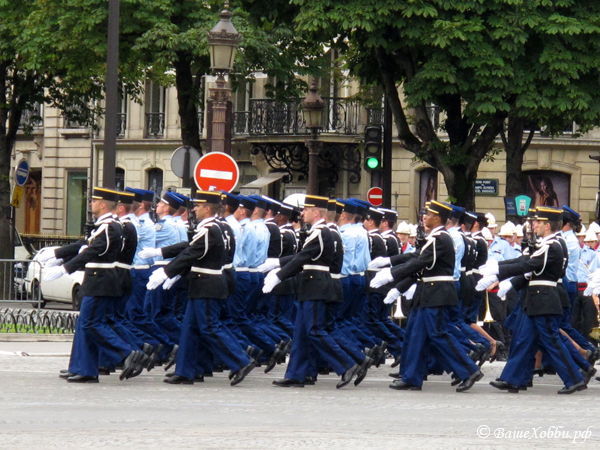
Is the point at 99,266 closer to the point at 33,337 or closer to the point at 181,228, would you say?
the point at 181,228

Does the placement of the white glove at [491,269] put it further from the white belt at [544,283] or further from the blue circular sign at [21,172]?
the blue circular sign at [21,172]

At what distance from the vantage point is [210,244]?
1355cm

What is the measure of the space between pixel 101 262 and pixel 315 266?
2165 millimetres

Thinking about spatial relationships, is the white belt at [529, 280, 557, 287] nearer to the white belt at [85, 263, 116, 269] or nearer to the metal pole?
the white belt at [85, 263, 116, 269]

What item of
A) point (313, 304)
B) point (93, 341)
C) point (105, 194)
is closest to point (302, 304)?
point (313, 304)

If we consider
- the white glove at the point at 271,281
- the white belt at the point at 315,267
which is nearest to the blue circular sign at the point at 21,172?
the white glove at the point at 271,281

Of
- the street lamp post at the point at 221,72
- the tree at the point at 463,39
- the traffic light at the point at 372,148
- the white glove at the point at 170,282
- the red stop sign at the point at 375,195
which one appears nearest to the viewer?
the white glove at the point at 170,282

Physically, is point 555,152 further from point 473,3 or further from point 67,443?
point 67,443

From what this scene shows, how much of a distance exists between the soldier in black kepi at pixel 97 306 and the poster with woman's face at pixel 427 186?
2607 cm

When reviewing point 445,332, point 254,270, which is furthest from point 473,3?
point 445,332

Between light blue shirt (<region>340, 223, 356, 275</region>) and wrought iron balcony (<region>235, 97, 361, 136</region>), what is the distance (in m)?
23.4

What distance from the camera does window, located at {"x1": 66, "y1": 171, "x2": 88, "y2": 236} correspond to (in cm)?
4688

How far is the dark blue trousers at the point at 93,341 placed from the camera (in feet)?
43.7

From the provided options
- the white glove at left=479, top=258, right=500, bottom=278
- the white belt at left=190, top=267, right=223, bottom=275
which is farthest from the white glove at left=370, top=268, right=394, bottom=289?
the white belt at left=190, top=267, right=223, bottom=275
